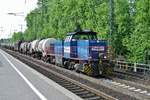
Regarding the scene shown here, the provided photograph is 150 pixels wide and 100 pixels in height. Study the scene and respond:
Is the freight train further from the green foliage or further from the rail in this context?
the green foliage

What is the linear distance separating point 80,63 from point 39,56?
26.3 m

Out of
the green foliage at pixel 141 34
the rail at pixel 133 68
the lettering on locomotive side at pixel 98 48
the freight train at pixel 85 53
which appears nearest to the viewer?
the freight train at pixel 85 53

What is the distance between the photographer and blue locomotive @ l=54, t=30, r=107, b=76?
2704 centimetres

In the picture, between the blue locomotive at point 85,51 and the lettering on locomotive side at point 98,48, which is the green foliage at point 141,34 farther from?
the lettering on locomotive side at point 98,48

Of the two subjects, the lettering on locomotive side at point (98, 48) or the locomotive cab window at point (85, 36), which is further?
the locomotive cab window at point (85, 36)

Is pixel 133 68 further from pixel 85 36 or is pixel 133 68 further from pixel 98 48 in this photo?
pixel 98 48

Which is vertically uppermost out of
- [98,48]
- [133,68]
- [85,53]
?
[98,48]

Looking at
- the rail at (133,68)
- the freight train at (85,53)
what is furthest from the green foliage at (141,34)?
the freight train at (85,53)

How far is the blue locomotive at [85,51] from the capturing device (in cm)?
2704

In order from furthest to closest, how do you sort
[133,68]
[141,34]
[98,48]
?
[133,68], [141,34], [98,48]

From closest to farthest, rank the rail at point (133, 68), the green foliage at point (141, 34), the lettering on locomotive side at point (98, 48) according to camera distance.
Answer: the lettering on locomotive side at point (98, 48) → the rail at point (133, 68) → the green foliage at point (141, 34)

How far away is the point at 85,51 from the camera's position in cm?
2788

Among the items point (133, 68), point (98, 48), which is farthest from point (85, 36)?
point (133, 68)

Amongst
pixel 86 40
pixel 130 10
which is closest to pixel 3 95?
pixel 86 40
